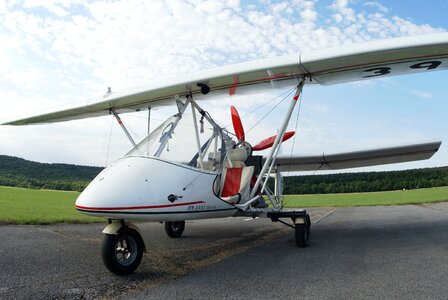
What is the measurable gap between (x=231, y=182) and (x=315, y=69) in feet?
9.64

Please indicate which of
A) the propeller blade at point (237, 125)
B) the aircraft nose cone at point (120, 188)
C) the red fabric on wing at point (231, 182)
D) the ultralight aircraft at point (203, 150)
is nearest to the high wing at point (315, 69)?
the ultralight aircraft at point (203, 150)

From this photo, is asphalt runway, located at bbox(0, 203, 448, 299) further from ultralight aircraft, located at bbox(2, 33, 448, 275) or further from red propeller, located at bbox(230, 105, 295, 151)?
red propeller, located at bbox(230, 105, 295, 151)

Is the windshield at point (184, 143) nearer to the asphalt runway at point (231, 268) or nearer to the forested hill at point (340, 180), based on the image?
the asphalt runway at point (231, 268)

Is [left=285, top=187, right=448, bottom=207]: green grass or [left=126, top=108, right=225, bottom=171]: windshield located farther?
[left=285, top=187, right=448, bottom=207]: green grass

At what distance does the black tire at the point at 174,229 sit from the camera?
9695mm

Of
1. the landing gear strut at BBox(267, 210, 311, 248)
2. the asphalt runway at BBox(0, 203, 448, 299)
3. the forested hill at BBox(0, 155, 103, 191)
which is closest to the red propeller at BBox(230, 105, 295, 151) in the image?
the landing gear strut at BBox(267, 210, 311, 248)

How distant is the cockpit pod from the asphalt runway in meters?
0.86

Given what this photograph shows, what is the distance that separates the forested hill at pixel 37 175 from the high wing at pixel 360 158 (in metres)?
24.9

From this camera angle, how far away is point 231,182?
8438 mm

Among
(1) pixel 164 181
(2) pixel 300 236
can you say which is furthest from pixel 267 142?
(1) pixel 164 181

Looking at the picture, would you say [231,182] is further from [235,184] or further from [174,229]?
[174,229]

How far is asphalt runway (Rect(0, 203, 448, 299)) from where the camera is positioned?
4.50 m

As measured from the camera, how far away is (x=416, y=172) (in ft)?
165

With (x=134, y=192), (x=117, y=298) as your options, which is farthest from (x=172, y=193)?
(x=117, y=298)
